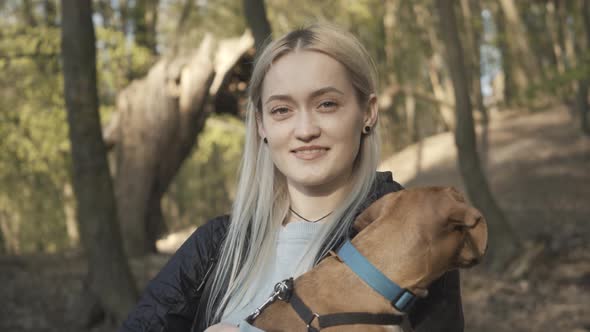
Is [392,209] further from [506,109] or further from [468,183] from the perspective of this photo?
[506,109]

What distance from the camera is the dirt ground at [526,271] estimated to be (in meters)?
8.23

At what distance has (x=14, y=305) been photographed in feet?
28.4

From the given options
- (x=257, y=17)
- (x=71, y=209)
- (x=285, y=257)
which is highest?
(x=257, y=17)

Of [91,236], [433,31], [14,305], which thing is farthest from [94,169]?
[433,31]

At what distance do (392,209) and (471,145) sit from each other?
8206 mm

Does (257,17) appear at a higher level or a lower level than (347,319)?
higher

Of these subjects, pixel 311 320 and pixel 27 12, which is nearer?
pixel 311 320

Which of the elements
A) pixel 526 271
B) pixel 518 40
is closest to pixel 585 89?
pixel 518 40

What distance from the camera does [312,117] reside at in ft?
8.00

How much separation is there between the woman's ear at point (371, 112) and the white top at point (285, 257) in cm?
48

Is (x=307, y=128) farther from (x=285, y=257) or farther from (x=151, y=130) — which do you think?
(x=151, y=130)

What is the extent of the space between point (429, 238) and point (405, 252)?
9cm

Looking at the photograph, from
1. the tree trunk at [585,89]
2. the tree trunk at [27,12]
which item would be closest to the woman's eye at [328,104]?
the tree trunk at [585,89]

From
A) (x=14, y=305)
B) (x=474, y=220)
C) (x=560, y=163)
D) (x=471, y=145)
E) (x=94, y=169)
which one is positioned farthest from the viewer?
(x=560, y=163)
